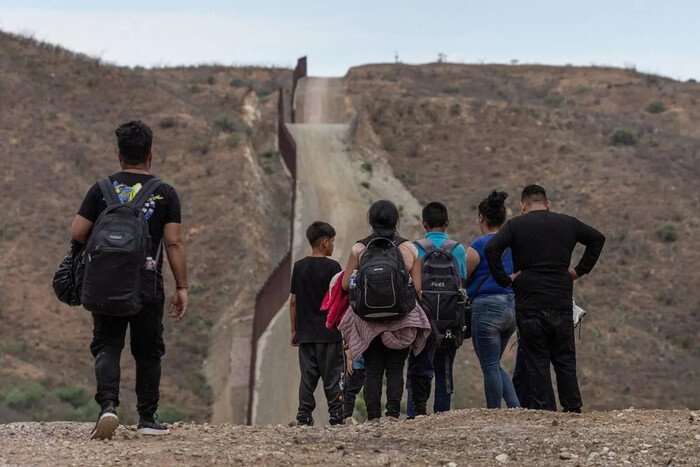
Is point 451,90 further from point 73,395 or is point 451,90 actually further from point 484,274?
point 484,274

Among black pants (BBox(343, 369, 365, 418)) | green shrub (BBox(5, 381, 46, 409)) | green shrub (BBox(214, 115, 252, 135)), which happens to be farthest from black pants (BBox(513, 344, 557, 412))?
green shrub (BBox(214, 115, 252, 135))

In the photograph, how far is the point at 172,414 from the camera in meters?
23.1

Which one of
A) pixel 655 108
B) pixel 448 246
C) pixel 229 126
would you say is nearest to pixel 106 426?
pixel 448 246

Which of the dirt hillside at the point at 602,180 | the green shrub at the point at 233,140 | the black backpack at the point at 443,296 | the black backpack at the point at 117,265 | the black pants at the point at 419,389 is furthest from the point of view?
the green shrub at the point at 233,140

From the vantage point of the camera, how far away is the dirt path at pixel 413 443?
6.47 metres

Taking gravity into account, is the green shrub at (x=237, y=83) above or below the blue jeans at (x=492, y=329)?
→ above

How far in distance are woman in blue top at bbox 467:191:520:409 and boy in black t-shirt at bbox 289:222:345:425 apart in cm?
131

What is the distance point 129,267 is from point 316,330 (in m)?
2.88

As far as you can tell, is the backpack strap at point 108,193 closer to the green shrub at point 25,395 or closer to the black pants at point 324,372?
the black pants at point 324,372

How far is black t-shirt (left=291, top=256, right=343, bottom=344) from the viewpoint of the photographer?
31.9 feet

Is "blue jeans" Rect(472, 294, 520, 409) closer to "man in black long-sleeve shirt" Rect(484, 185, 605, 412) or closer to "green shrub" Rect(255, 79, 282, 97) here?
"man in black long-sleeve shirt" Rect(484, 185, 605, 412)

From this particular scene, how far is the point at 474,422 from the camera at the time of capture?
Answer: 827 cm

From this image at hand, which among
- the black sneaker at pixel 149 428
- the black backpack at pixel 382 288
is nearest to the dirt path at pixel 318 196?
the black backpack at pixel 382 288

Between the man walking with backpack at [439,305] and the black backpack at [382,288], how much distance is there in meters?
0.64
